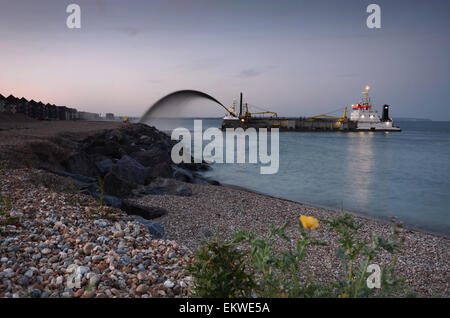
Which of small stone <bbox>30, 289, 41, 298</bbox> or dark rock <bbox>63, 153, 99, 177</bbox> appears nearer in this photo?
small stone <bbox>30, 289, 41, 298</bbox>

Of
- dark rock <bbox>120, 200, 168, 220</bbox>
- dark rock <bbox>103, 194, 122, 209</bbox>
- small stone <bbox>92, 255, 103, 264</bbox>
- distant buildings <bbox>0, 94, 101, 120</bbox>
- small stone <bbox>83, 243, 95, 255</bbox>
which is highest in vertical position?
distant buildings <bbox>0, 94, 101, 120</bbox>

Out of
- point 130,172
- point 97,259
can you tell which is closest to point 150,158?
point 130,172

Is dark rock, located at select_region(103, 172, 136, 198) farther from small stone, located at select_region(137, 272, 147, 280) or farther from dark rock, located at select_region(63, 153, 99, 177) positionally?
small stone, located at select_region(137, 272, 147, 280)

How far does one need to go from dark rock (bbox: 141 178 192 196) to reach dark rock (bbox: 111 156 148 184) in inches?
17.3

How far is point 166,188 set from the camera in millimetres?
8625

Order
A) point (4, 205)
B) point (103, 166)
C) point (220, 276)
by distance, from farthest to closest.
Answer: point (103, 166), point (4, 205), point (220, 276)

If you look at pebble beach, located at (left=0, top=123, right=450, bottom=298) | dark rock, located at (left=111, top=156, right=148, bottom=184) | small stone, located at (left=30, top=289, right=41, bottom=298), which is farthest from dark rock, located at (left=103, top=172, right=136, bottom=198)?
small stone, located at (left=30, top=289, right=41, bottom=298)

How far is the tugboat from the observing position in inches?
3113

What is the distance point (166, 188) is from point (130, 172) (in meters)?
1.25

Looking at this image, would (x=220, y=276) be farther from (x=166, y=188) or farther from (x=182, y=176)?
(x=182, y=176)

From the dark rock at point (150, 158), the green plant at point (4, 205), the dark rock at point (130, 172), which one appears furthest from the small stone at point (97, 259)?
the dark rock at point (150, 158)

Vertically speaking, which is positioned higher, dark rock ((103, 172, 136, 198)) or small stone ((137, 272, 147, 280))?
dark rock ((103, 172, 136, 198))

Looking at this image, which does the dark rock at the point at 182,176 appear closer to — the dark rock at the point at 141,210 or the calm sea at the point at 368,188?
the calm sea at the point at 368,188

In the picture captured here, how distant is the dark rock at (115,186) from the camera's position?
23.6 feet
